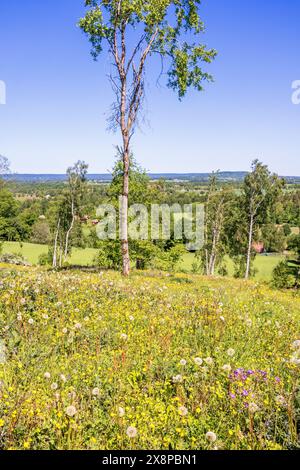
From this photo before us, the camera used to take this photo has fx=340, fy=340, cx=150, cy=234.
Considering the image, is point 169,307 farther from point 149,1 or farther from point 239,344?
point 149,1

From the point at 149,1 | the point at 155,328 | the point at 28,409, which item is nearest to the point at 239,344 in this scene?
the point at 155,328

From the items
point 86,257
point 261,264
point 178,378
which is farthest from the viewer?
point 261,264

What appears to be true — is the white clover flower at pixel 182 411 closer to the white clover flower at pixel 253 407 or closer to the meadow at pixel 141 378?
the meadow at pixel 141 378

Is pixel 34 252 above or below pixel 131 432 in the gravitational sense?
below

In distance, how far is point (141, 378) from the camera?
5.28 metres

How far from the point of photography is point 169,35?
17.3 m

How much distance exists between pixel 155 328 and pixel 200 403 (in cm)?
278

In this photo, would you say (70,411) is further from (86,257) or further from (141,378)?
(86,257)

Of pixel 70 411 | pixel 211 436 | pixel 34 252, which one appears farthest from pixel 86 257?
pixel 211 436

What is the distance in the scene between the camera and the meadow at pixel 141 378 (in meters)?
3.99

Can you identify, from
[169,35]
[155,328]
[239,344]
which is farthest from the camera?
[169,35]

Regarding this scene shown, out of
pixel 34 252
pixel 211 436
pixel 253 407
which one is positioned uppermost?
pixel 253 407

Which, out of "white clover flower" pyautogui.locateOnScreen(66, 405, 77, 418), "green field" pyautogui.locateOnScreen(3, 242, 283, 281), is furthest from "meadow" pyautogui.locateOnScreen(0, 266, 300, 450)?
"green field" pyautogui.locateOnScreen(3, 242, 283, 281)

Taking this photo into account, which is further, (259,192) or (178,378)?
(259,192)
